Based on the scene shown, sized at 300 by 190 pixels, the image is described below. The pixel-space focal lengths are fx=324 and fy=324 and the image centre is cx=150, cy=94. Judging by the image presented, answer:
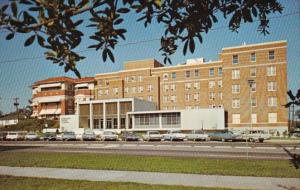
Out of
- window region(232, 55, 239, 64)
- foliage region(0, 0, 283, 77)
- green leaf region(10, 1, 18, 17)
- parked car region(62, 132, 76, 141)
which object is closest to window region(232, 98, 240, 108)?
window region(232, 55, 239, 64)

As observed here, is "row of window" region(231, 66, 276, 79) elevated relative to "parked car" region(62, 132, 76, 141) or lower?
elevated

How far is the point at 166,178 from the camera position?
12.1 meters

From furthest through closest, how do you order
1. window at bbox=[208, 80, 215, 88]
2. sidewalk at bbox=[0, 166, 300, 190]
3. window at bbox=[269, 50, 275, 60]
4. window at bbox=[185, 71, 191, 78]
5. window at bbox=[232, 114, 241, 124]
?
window at bbox=[185, 71, 191, 78], window at bbox=[208, 80, 215, 88], window at bbox=[232, 114, 241, 124], window at bbox=[269, 50, 275, 60], sidewalk at bbox=[0, 166, 300, 190]

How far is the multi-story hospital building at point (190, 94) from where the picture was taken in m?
59.2

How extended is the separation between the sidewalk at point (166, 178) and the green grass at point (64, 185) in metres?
0.73

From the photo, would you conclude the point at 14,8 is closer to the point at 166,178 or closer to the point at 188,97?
the point at 166,178

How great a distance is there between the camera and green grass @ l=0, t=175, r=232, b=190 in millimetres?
10422

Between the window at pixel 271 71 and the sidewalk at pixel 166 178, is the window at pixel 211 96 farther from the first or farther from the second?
the sidewalk at pixel 166 178

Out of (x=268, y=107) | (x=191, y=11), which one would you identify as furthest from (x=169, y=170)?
(x=268, y=107)

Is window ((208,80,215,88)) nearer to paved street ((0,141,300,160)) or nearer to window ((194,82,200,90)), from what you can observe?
window ((194,82,200,90))

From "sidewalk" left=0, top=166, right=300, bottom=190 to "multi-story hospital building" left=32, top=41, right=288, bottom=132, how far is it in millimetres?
38875

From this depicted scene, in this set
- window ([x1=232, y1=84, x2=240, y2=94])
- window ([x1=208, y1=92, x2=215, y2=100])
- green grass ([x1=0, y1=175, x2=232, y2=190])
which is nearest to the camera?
green grass ([x1=0, y1=175, x2=232, y2=190])

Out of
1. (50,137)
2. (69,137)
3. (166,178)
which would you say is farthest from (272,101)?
(166,178)

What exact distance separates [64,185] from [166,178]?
12.1 feet
